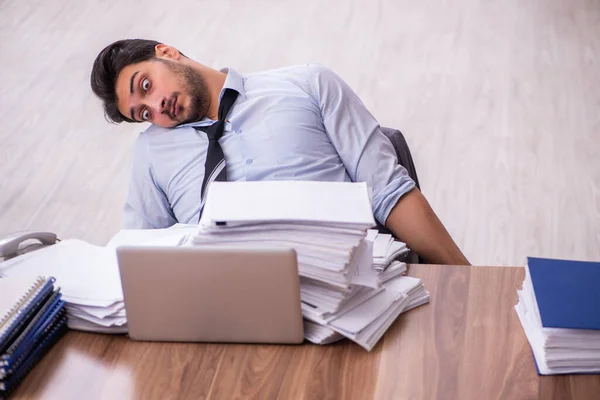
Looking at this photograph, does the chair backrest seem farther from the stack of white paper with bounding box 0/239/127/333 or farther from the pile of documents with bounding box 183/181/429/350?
the stack of white paper with bounding box 0/239/127/333

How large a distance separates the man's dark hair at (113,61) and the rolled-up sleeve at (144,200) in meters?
0.12

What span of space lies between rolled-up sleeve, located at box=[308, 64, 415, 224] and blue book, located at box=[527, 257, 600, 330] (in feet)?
1.83

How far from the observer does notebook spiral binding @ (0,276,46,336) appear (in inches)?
57.2

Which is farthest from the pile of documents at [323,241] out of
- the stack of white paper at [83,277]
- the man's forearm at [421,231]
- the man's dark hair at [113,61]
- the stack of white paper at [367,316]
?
the man's dark hair at [113,61]

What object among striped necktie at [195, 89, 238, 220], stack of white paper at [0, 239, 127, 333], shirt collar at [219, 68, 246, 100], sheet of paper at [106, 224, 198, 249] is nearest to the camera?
stack of white paper at [0, 239, 127, 333]

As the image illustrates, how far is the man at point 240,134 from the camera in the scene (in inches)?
79.9

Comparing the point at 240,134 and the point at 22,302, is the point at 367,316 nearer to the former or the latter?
the point at 22,302

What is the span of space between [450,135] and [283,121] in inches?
59.8

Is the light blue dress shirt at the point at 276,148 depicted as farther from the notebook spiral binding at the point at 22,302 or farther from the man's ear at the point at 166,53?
the notebook spiral binding at the point at 22,302

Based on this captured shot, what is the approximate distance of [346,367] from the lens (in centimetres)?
142

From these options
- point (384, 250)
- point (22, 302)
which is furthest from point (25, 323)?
point (384, 250)

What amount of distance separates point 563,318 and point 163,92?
120 cm

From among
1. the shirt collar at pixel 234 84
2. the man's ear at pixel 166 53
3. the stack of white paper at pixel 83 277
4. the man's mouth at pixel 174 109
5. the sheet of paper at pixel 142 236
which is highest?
the man's ear at pixel 166 53

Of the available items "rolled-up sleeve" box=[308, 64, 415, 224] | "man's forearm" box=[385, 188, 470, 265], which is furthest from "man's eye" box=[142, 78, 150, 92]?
"man's forearm" box=[385, 188, 470, 265]
